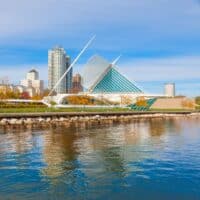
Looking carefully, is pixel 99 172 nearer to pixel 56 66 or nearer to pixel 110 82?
pixel 110 82

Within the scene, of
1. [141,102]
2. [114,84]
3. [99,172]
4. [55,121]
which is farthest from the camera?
[114,84]

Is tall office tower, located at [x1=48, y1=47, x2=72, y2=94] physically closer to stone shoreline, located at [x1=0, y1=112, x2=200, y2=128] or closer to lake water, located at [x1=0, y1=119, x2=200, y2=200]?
stone shoreline, located at [x1=0, y1=112, x2=200, y2=128]

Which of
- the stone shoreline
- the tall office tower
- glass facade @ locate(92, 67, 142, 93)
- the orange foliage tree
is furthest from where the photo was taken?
the tall office tower

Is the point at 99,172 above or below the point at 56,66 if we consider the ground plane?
below

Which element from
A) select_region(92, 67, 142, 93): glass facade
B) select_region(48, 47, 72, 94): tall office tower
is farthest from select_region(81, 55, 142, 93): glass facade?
select_region(48, 47, 72, 94): tall office tower

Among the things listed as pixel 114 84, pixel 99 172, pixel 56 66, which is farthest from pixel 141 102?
pixel 56 66

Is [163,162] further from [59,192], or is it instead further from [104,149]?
[59,192]

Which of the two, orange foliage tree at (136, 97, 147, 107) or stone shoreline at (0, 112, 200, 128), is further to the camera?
orange foliage tree at (136, 97, 147, 107)

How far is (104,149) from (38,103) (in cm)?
5480

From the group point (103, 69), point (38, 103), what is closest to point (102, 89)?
point (103, 69)

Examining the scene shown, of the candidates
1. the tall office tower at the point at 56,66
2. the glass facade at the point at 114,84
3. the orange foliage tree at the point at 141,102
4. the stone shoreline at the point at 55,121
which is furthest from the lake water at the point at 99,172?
the tall office tower at the point at 56,66

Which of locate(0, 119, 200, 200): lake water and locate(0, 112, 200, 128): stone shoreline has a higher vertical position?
locate(0, 112, 200, 128): stone shoreline

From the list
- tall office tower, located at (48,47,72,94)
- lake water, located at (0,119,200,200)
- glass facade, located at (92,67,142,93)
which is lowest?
lake water, located at (0,119,200,200)

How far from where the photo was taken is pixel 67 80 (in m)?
165
